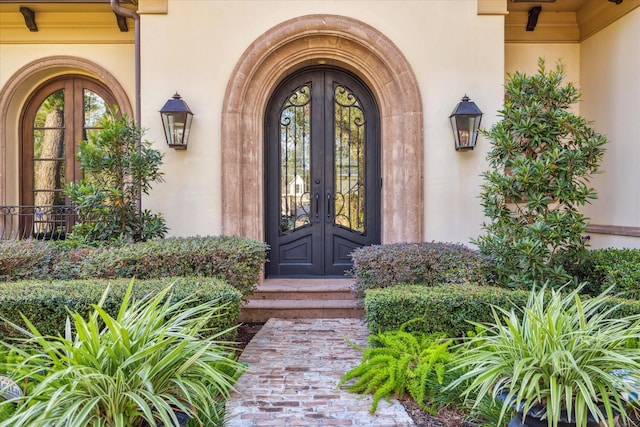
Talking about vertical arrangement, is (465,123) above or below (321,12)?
below

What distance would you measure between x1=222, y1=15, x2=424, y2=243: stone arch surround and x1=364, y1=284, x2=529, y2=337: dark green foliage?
1976mm

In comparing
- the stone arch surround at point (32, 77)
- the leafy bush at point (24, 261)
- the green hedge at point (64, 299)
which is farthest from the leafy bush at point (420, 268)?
the stone arch surround at point (32, 77)

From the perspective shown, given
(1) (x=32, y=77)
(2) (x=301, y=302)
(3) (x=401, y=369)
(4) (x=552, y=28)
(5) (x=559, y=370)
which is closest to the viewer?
(5) (x=559, y=370)

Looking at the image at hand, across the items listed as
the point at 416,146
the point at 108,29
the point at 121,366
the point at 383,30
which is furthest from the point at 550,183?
the point at 108,29

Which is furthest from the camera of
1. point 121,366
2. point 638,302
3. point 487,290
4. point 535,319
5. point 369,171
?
point 369,171

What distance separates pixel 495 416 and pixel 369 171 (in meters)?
4.14

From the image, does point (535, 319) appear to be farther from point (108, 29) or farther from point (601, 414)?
point (108, 29)

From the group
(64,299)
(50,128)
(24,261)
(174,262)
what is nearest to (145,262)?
(174,262)

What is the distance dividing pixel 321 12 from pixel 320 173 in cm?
226

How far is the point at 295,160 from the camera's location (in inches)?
239

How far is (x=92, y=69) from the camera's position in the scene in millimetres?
6527

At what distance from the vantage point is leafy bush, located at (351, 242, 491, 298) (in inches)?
161

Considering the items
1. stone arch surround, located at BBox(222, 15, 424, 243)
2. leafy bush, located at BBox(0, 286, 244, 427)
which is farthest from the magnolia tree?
leafy bush, located at BBox(0, 286, 244, 427)

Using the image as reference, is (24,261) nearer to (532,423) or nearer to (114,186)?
(114,186)
